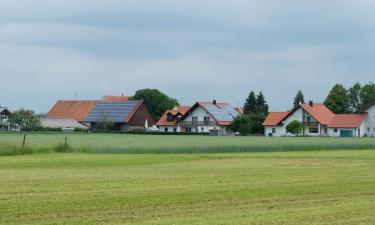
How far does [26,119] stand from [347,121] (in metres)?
53.2

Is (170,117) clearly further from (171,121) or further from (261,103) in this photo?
(261,103)

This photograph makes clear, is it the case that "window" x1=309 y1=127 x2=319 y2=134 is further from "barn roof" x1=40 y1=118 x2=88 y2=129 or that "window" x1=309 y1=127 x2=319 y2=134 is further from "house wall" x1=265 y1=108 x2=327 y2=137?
"barn roof" x1=40 y1=118 x2=88 y2=129

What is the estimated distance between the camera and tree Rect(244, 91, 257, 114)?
156 m

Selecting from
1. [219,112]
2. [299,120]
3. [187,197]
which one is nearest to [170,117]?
[219,112]

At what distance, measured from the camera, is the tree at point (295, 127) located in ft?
418

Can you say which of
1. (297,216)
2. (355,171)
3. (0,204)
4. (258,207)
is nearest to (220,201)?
(258,207)

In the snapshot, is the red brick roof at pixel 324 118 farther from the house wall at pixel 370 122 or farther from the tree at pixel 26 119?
the tree at pixel 26 119

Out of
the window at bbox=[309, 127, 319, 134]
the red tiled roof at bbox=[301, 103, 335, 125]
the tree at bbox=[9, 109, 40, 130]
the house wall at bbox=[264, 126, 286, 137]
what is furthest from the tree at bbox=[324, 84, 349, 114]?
the tree at bbox=[9, 109, 40, 130]

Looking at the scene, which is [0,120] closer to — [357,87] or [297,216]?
[357,87]

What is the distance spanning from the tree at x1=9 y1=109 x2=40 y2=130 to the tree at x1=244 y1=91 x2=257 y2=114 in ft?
151

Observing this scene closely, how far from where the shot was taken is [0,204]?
17469 millimetres

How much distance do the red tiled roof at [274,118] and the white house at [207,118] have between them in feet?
22.4

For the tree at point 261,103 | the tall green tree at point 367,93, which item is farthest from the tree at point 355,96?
the tree at point 261,103

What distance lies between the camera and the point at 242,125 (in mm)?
130625
